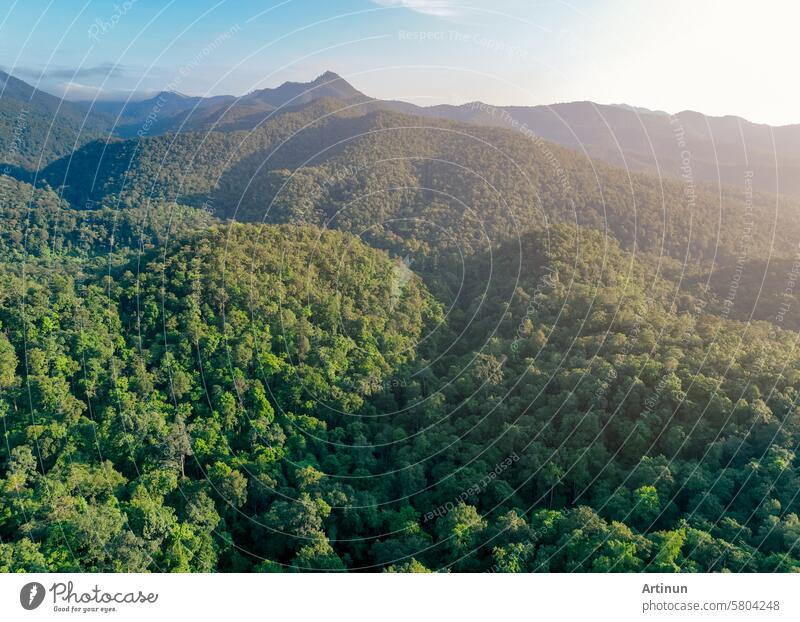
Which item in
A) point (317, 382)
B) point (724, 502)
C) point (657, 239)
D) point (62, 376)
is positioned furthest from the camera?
point (657, 239)

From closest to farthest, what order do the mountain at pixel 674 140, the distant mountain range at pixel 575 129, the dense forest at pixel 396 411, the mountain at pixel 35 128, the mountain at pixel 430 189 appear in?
the dense forest at pixel 396 411, the mountain at pixel 430 189, the mountain at pixel 674 140, the distant mountain range at pixel 575 129, the mountain at pixel 35 128

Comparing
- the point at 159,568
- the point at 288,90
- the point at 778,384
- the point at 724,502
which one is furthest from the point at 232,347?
the point at 288,90

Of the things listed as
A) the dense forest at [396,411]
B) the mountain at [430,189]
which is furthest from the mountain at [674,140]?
the dense forest at [396,411]

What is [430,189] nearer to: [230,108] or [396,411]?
[396,411]

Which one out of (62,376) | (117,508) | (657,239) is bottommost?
(117,508)

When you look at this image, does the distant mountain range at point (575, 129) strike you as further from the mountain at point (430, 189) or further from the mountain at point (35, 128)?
the mountain at point (430, 189)

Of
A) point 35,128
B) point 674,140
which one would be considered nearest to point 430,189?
point 674,140

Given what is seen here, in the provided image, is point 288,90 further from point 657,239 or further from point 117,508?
point 117,508
